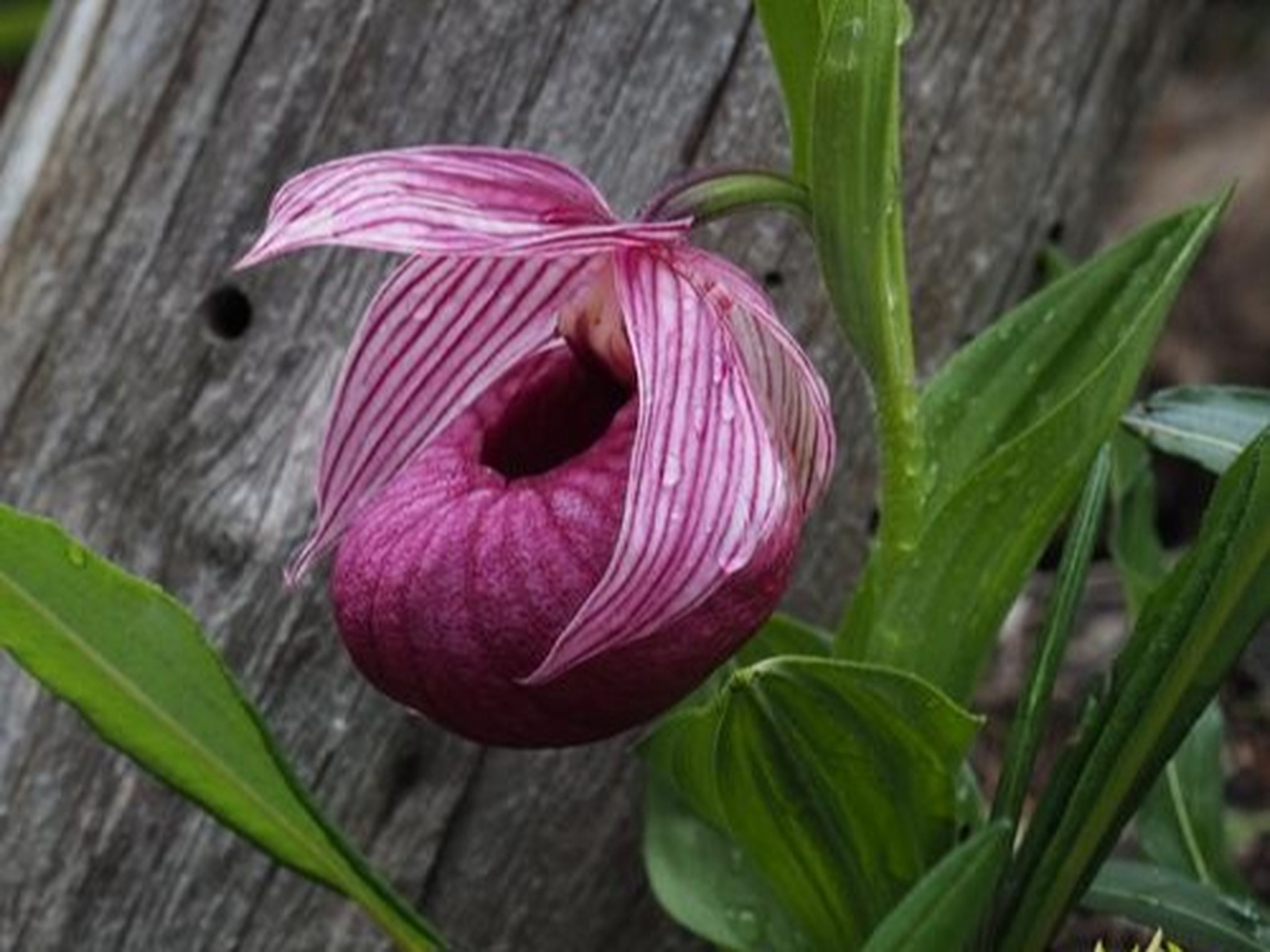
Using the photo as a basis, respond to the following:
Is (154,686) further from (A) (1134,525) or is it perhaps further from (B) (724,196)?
(A) (1134,525)

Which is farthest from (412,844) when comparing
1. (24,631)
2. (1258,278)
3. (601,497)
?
(1258,278)

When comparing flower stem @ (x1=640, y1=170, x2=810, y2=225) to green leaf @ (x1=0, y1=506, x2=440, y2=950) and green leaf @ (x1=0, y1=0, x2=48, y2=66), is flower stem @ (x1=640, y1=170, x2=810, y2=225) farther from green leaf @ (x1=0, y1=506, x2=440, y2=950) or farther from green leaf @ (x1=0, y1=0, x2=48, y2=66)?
green leaf @ (x1=0, y1=0, x2=48, y2=66)

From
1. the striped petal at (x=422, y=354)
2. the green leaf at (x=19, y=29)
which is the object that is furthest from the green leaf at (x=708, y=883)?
the green leaf at (x=19, y=29)

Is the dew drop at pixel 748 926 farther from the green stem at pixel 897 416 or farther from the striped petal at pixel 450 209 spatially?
the striped petal at pixel 450 209

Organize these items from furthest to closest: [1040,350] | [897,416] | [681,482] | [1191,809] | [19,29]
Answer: [19,29] < [1191,809] < [1040,350] < [897,416] < [681,482]

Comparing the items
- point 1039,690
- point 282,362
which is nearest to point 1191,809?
point 1039,690
